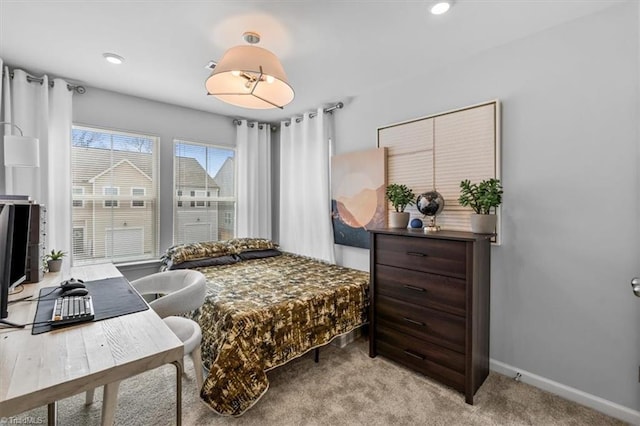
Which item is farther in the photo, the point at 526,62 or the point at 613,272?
the point at 526,62

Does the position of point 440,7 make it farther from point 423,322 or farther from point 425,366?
point 425,366

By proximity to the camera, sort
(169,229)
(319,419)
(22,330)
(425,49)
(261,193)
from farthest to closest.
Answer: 1. (261,193)
2. (169,229)
3. (425,49)
4. (319,419)
5. (22,330)

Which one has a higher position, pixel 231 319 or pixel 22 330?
pixel 22 330

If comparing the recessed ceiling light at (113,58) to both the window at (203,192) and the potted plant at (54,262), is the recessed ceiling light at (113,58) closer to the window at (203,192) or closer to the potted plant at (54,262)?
the window at (203,192)

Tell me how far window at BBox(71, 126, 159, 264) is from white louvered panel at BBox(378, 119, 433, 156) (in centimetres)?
275

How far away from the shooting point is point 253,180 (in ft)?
13.7

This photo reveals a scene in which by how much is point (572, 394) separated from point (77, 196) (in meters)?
4.62

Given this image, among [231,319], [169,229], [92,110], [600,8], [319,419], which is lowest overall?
[319,419]

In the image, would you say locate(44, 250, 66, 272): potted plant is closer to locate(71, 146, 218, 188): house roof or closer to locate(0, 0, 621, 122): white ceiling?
locate(71, 146, 218, 188): house roof

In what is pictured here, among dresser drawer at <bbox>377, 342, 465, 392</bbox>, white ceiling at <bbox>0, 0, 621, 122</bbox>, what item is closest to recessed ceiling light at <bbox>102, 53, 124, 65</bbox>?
white ceiling at <bbox>0, 0, 621, 122</bbox>

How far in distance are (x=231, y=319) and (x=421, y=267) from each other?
139 cm

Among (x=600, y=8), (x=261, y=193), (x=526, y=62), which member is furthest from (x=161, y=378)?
(x=600, y=8)

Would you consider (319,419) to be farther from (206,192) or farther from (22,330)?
(206,192)

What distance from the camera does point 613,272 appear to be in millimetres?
1809
